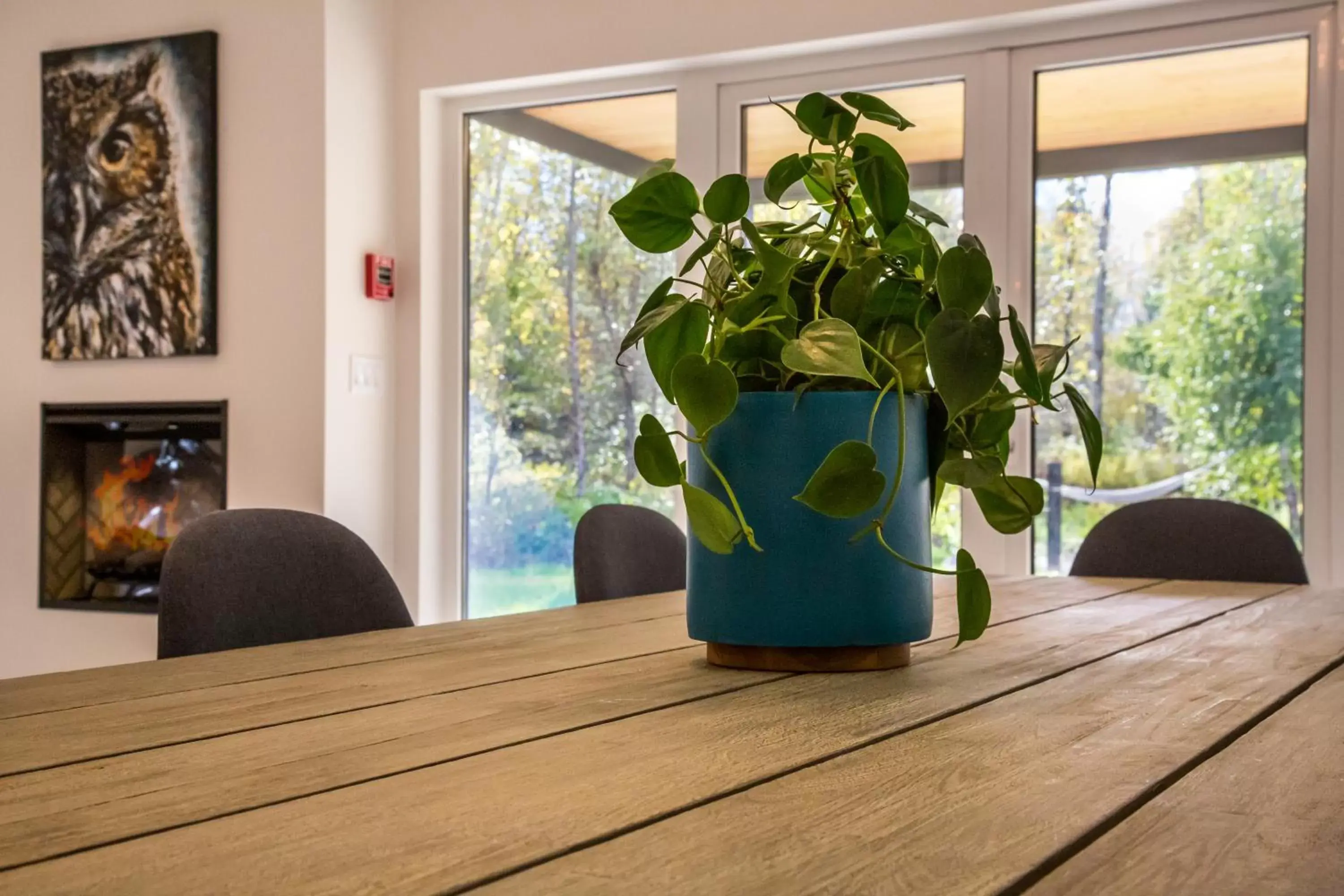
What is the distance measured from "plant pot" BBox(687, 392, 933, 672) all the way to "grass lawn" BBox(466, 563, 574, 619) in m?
3.10

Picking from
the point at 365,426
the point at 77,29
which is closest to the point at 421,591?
the point at 365,426

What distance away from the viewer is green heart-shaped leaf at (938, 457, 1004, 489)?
2.90 ft

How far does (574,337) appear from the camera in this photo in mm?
4066

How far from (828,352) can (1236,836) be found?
424 millimetres

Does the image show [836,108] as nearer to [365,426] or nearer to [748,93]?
[748,93]

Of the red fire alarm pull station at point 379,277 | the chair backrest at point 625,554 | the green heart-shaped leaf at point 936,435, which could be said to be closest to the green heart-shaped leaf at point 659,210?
the green heart-shaped leaf at point 936,435

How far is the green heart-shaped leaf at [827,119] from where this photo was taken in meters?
0.94

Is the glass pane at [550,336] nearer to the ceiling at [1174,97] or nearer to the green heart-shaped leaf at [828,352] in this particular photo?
the ceiling at [1174,97]

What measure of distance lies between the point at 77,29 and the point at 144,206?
66cm

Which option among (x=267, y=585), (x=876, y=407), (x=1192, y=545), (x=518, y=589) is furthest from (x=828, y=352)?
(x=518, y=589)

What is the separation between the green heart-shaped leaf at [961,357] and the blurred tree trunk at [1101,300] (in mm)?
2779

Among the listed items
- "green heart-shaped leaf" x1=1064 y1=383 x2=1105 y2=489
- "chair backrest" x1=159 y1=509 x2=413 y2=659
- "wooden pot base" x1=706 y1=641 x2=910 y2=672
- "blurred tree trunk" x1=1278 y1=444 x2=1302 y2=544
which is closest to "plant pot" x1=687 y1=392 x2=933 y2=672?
"wooden pot base" x1=706 y1=641 x2=910 y2=672

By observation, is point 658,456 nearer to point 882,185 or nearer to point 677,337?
point 677,337

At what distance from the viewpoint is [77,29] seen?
4203mm
